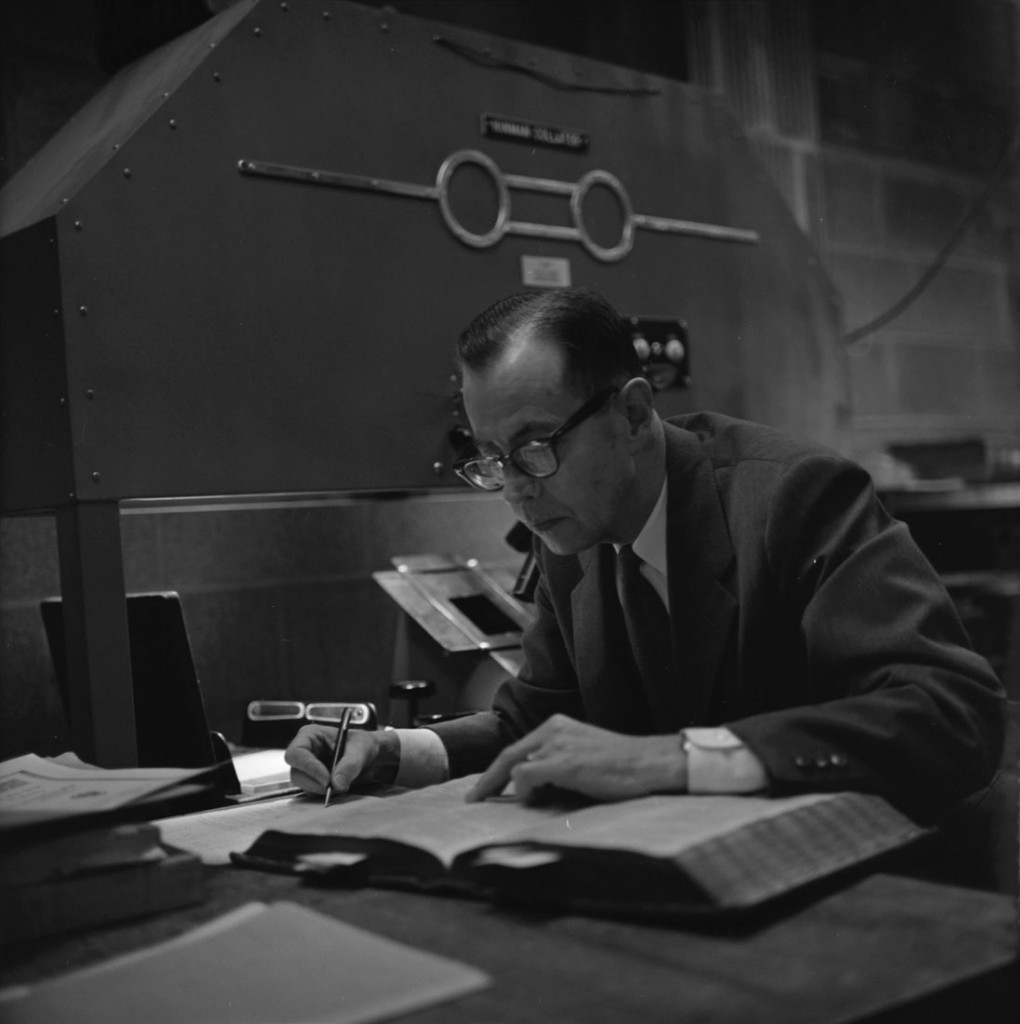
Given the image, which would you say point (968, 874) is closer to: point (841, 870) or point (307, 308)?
point (841, 870)

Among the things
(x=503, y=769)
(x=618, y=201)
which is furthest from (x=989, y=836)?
(x=618, y=201)

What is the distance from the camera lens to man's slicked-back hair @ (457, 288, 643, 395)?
117 cm

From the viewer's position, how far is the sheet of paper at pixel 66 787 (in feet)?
2.88

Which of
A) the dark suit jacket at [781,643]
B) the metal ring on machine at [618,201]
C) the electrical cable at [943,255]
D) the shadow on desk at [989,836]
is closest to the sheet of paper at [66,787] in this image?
the dark suit jacket at [781,643]

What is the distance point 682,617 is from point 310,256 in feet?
2.73

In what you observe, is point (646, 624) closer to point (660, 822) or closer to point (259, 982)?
point (660, 822)

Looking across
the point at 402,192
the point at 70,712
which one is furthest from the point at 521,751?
the point at 402,192

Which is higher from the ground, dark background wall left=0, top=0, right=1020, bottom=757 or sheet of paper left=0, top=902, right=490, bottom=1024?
dark background wall left=0, top=0, right=1020, bottom=757

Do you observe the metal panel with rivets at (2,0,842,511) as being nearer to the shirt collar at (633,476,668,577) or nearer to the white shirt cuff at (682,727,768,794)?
the shirt collar at (633,476,668,577)

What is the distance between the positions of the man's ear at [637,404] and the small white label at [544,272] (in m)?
0.80

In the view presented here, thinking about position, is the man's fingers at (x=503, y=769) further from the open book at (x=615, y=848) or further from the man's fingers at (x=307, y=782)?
the man's fingers at (x=307, y=782)

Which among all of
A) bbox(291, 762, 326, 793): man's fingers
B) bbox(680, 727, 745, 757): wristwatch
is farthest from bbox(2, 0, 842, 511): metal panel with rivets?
bbox(680, 727, 745, 757): wristwatch

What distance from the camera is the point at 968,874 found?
1055 millimetres

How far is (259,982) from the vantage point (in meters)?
0.69
